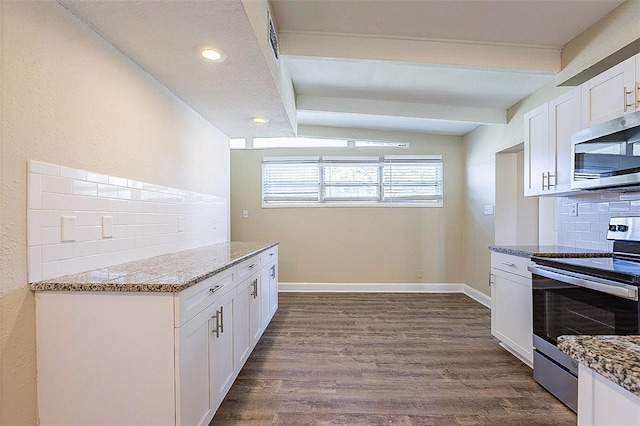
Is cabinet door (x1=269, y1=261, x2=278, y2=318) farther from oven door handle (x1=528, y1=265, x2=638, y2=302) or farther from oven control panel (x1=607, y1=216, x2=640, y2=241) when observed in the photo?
oven control panel (x1=607, y1=216, x2=640, y2=241)

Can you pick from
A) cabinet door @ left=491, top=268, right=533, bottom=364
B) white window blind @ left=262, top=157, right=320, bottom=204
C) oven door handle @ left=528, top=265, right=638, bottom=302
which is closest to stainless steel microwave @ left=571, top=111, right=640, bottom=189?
oven door handle @ left=528, top=265, right=638, bottom=302

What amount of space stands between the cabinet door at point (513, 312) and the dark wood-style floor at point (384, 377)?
0.55 feet

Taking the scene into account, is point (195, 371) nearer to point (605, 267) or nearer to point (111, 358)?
point (111, 358)

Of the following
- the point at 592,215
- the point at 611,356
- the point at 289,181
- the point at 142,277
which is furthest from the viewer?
the point at 289,181

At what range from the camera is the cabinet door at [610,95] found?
2.01 m

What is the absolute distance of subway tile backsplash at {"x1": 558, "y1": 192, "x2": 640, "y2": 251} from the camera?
2.44 metres

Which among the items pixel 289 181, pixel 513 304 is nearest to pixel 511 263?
pixel 513 304

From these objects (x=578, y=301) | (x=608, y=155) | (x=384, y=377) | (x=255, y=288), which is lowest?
(x=384, y=377)

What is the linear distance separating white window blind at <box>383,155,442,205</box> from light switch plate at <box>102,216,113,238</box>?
13.0 ft

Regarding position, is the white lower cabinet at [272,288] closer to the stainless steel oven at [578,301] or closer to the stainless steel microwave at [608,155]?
the stainless steel oven at [578,301]

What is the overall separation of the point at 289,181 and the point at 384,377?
134 inches

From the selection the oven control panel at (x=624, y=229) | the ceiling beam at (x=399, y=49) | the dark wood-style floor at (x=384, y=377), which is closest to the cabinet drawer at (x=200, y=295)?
the dark wood-style floor at (x=384, y=377)

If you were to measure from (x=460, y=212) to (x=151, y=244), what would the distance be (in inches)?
170

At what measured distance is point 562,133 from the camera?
2.58m
